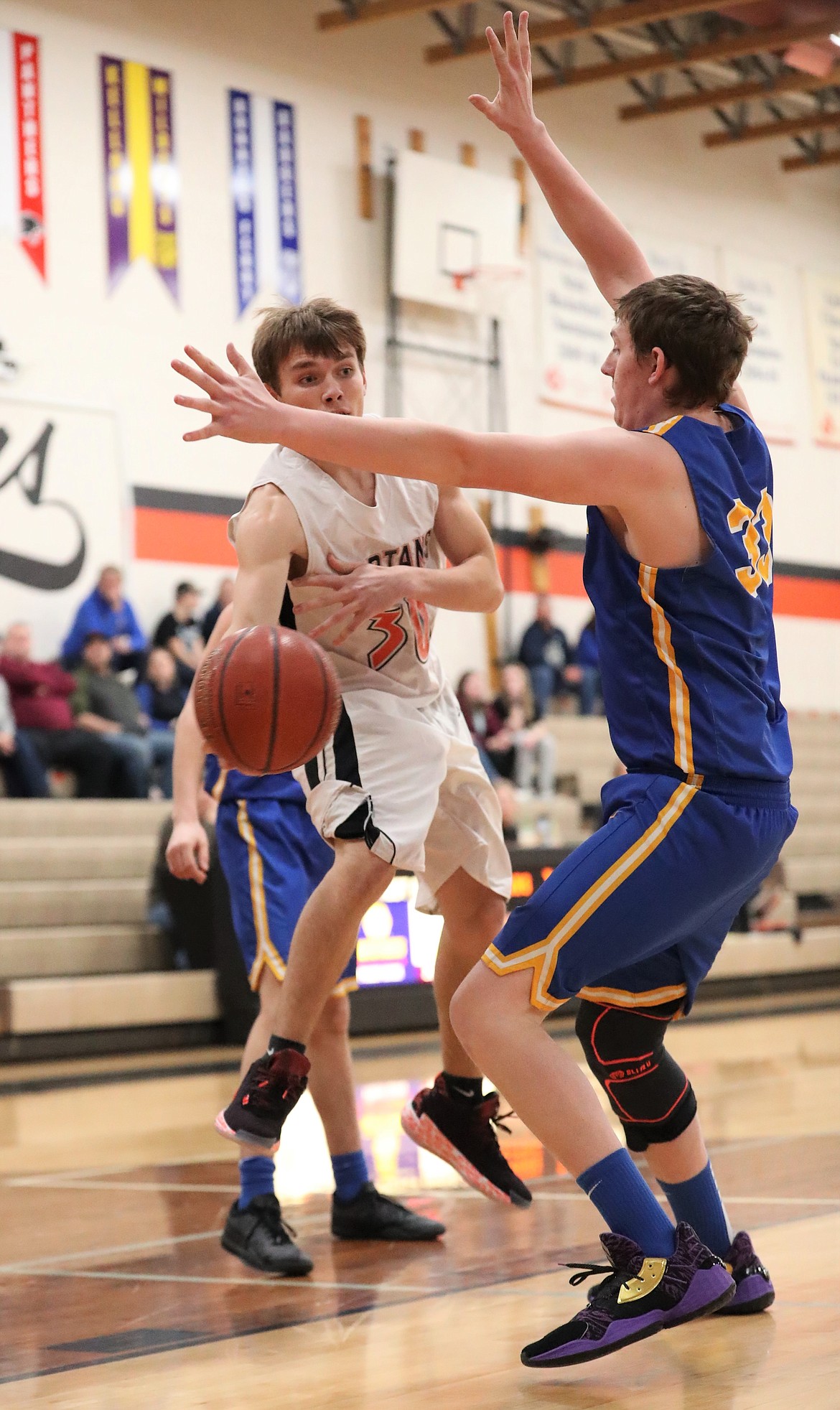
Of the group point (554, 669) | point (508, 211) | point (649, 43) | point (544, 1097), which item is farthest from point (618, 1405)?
point (649, 43)

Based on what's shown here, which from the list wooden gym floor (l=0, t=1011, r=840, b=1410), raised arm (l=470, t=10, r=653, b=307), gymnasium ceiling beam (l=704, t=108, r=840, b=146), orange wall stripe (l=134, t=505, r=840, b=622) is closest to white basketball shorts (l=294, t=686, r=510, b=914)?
wooden gym floor (l=0, t=1011, r=840, b=1410)

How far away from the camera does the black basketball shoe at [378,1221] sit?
396 centimetres

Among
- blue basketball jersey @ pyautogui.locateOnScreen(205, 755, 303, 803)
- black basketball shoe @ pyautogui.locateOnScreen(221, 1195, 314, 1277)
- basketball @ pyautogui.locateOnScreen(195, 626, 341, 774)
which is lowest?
black basketball shoe @ pyautogui.locateOnScreen(221, 1195, 314, 1277)

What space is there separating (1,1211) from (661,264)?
15.4 m

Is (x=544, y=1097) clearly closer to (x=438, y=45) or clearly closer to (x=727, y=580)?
(x=727, y=580)

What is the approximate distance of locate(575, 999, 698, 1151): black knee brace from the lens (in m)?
3.02

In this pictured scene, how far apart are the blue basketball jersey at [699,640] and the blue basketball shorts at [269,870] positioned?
139 centimetres

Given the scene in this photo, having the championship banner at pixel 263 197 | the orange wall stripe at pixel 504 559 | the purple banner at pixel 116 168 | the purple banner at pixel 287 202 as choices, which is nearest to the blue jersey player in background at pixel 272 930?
the orange wall stripe at pixel 504 559

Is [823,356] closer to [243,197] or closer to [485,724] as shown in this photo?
[243,197]

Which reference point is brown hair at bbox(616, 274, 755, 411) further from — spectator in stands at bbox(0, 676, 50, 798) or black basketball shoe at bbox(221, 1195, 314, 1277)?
spectator in stands at bbox(0, 676, 50, 798)

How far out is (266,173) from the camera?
48.4ft

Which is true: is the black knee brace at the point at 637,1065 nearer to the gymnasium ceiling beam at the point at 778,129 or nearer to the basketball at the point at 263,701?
the basketball at the point at 263,701

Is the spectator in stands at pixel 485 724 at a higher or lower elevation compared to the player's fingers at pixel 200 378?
lower

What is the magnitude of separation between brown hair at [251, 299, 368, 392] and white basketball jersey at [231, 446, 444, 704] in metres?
0.20
